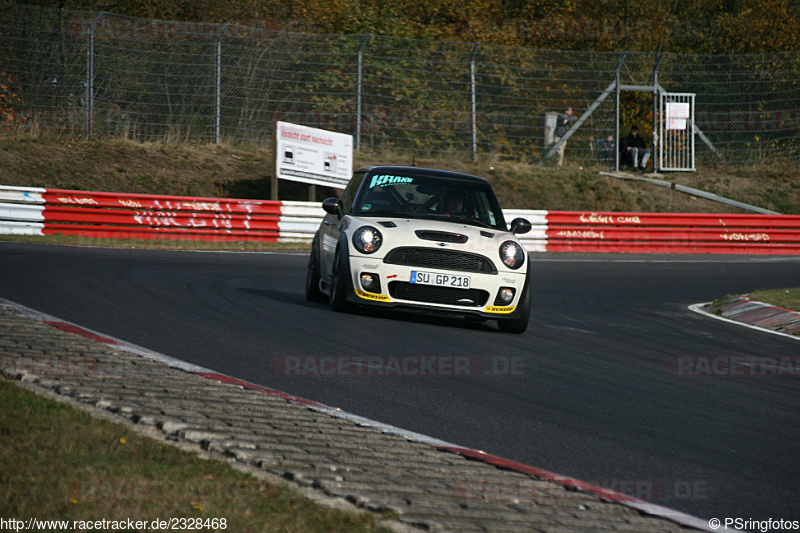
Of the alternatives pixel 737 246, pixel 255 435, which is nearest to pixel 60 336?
pixel 255 435

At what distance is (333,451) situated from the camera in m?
4.53

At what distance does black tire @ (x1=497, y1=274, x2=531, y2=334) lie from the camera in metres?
9.45

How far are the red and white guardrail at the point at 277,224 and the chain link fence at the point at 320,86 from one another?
4800mm

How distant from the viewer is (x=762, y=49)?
38344 mm

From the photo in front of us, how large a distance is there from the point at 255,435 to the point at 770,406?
3.88m

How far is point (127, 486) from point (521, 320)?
626 centimetres

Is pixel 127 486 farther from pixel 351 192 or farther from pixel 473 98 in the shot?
pixel 473 98

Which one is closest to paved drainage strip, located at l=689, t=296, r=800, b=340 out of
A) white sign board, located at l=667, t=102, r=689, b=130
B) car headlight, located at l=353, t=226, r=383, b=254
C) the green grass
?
the green grass

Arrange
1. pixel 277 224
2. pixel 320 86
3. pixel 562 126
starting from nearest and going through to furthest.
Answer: pixel 277 224
pixel 320 86
pixel 562 126

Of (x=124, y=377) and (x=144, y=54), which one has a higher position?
Result: (x=144, y=54)

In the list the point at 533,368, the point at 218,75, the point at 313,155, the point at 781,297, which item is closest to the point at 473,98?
the point at 313,155

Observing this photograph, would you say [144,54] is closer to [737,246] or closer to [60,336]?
[737,246]

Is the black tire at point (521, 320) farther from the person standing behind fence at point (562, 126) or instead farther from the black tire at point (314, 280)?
the person standing behind fence at point (562, 126)

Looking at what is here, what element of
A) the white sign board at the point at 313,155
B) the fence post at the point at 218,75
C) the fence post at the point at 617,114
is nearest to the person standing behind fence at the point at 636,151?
the fence post at the point at 617,114
